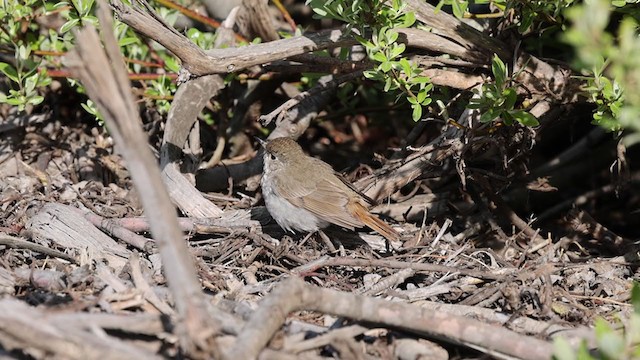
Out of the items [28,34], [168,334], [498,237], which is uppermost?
[28,34]

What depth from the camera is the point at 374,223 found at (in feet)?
15.3

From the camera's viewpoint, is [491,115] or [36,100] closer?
[491,115]

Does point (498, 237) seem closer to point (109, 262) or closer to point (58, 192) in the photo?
point (109, 262)

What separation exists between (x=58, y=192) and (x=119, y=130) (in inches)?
102

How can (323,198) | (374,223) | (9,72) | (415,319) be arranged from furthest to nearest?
(323,198) < (9,72) < (374,223) < (415,319)

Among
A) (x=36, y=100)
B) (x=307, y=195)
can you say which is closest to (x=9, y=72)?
(x=36, y=100)

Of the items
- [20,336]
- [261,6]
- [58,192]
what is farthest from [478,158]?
[20,336]

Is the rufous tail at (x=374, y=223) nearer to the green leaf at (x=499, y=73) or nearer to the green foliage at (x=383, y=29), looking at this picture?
the green foliage at (x=383, y=29)

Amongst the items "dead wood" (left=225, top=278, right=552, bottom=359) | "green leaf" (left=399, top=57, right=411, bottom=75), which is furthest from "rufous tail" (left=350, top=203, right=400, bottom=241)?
"dead wood" (left=225, top=278, right=552, bottom=359)

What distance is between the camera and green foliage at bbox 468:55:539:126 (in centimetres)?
397

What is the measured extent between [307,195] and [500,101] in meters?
1.62

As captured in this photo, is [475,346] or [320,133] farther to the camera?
[320,133]

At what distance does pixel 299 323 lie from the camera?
11.1 ft

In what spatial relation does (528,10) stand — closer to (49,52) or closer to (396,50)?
(396,50)
